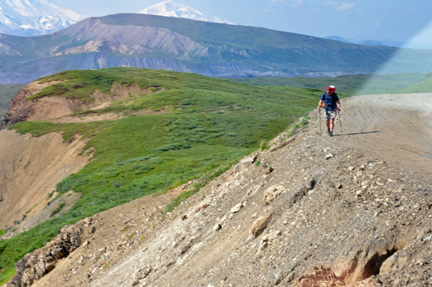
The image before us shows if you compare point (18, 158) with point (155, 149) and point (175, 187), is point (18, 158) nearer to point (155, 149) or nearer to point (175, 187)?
point (155, 149)

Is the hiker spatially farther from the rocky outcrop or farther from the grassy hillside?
the rocky outcrop

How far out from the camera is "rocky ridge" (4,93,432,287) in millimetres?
8711

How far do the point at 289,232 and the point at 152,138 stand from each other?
183ft

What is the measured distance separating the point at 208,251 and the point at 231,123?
207 ft

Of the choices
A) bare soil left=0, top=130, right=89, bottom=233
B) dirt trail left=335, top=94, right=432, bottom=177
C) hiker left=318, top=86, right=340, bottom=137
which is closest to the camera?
dirt trail left=335, top=94, right=432, bottom=177

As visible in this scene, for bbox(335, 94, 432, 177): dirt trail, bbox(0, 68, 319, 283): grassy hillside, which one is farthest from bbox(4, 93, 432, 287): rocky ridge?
bbox(0, 68, 319, 283): grassy hillside

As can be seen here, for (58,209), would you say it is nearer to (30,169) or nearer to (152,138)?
(30,169)

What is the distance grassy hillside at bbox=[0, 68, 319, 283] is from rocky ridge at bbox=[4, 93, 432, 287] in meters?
4.28

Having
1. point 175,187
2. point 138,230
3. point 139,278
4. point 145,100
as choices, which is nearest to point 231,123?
point 145,100

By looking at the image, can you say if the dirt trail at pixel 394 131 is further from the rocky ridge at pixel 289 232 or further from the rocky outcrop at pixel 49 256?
the rocky outcrop at pixel 49 256

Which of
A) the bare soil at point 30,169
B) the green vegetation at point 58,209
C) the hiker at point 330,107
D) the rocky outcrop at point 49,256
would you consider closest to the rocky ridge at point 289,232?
the rocky outcrop at point 49,256

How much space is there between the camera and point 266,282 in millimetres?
9602

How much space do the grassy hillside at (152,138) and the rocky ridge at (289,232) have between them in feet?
14.0

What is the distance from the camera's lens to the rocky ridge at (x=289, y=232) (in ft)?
28.6
